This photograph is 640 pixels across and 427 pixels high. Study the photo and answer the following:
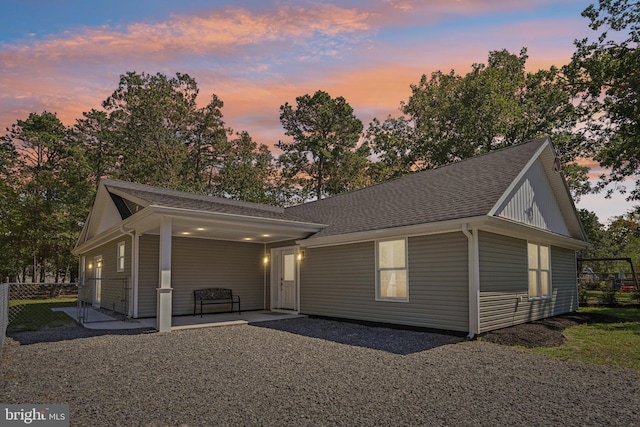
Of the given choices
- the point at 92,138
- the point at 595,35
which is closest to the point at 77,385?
the point at 595,35

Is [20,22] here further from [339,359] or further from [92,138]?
[92,138]

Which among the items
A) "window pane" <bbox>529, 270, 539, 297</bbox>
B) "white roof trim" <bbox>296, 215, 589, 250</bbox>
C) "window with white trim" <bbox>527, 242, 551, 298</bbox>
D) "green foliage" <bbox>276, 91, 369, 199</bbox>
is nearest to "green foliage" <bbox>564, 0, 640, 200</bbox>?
"white roof trim" <bbox>296, 215, 589, 250</bbox>

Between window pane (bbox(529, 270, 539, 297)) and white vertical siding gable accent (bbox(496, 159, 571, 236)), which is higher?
white vertical siding gable accent (bbox(496, 159, 571, 236))

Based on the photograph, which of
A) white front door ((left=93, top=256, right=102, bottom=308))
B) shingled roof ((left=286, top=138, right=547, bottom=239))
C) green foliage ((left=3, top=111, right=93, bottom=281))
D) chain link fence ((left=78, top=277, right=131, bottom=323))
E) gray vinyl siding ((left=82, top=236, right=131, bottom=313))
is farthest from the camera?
green foliage ((left=3, top=111, right=93, bottom=281))

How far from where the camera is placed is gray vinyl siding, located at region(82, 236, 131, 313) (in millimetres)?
12836

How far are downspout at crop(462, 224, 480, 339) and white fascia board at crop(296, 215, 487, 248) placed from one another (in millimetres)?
201

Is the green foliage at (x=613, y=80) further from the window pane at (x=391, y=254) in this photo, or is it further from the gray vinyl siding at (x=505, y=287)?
the window pane at (x=391, y=254)

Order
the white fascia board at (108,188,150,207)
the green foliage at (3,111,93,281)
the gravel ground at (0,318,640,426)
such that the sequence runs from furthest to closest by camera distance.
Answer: the green foliage at (3,111,93,281) → the white fascia board at (108,188,150,207) → the gravel ground at (0,318,640,426)

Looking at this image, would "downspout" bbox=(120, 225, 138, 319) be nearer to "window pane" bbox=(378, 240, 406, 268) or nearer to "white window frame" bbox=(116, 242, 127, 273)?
"white window frame" bbox=(116, 242, 127, 273)

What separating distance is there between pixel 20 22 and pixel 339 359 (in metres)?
10.7

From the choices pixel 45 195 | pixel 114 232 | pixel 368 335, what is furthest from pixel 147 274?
pixel 45 195

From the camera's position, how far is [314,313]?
12094mm

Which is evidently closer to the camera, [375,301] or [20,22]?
[20,22]

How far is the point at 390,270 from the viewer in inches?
398
